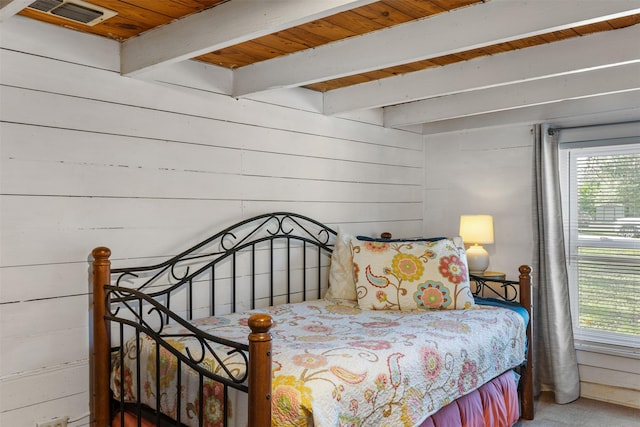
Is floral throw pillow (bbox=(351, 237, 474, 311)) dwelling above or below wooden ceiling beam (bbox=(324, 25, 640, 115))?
below

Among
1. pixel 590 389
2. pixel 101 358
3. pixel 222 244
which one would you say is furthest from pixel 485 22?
pixel 590 389

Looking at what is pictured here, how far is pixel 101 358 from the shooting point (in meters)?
2.14

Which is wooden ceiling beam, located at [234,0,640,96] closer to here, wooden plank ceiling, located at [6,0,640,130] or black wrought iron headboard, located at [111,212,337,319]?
wooden plank ceiling, located at [6,0,640,130]

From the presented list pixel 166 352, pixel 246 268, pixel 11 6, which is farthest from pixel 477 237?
pixel 11 6

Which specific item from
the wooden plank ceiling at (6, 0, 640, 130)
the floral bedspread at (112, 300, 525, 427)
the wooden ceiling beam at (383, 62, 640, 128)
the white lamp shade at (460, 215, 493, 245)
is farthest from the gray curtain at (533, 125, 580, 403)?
the wooden plank ceiling at (6, 0, 640, 130)

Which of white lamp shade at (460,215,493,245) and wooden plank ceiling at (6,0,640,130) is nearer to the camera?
wooden plank ceiling at (6,0,640,130)

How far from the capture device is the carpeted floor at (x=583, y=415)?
2955mm

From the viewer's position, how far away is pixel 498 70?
Answer: 8.25 feet

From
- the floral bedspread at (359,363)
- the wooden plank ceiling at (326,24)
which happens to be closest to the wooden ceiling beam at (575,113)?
the wooden plank ceiling at (326,24)

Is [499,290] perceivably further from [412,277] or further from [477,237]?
[412,277]

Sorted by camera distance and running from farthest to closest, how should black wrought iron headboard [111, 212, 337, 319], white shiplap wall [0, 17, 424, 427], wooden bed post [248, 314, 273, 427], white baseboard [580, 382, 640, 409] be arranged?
white baseboard [580, 382, 640, 409]
black wrought iron headboard [111, 212, 337, 319]
white shiplap wall [0, 17, 424, 427]
wooden bed post [248, 314, 273, 427]

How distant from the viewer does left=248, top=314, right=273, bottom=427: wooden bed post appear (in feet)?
4.65

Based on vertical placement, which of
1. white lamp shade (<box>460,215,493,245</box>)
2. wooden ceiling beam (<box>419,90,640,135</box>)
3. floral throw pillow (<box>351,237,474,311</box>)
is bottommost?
floral throw pillow (<box>351,237,474,311</box>)

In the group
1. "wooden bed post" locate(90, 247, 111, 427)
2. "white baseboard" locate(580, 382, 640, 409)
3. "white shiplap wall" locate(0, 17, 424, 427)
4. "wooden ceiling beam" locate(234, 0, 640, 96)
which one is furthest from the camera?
"white baseboard" locate(580, 382, 640, 409)
